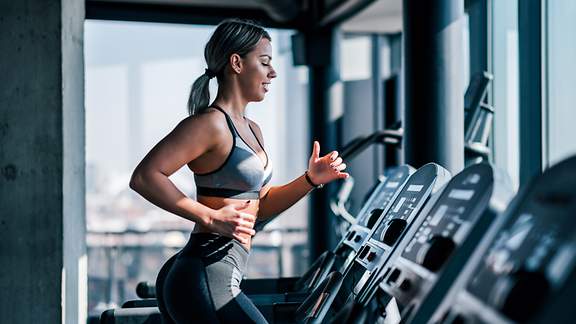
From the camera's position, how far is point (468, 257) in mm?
1298

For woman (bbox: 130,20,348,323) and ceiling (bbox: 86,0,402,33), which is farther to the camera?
ceiling (bbox: 86,0,402,33)

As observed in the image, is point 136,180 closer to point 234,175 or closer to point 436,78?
point 234,175

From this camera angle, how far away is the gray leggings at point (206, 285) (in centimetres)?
192

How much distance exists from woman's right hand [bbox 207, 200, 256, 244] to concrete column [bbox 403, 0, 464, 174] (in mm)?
Answer: 1310

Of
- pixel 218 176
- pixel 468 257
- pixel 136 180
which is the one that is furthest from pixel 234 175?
pixel 468 257

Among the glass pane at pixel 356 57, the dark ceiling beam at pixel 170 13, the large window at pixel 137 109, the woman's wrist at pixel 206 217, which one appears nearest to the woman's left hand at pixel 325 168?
the woman's wrist at pixel 206 217

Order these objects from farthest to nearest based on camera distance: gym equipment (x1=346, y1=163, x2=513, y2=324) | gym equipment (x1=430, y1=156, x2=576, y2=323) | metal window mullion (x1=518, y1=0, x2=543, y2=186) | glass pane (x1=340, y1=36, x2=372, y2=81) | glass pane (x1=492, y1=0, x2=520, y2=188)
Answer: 1. glass pane (x1=340, y1=36, x2=372, y2=81)
2. glass pane (x1=492, y1=0, x2=520, y2=188)
3. metal window mullion (x1=518, y1=0, x2=543, y2=186)
4. gym equipment (x1=346, y1=163, x2=513, y2=324)
5. gym equipment (x1=430, y1=156, x2=576, y2=323)

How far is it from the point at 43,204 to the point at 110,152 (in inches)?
734

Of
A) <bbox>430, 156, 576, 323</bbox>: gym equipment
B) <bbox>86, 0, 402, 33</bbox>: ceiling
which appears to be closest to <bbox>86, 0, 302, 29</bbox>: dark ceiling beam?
<bbox>86, 0, 402, 33</bbox>: ceiling

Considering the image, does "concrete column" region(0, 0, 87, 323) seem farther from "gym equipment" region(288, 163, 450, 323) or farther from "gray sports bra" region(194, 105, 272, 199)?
"gym equipment" region(288, 163, 450, 323)

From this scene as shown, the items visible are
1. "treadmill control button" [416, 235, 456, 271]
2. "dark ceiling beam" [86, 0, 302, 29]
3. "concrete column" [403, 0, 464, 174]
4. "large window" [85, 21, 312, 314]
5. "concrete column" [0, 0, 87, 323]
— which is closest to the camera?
"treadmill control button" [416, 235, 456, 271]

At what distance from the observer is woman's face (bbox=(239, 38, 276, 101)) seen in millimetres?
2170

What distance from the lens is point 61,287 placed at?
2605mm

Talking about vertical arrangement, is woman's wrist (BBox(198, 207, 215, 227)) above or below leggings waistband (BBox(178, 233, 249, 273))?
above
